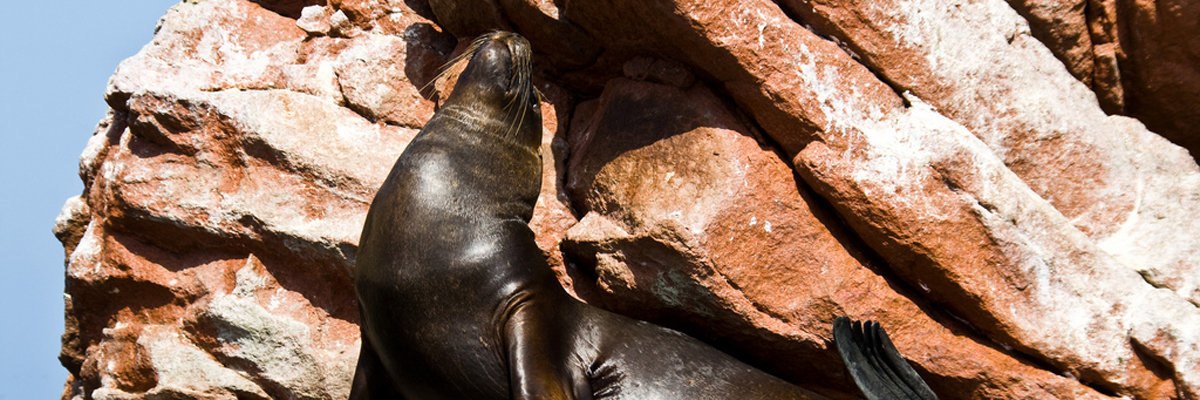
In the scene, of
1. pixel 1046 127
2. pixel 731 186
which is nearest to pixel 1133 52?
pixel 1046 127

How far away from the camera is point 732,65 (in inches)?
170

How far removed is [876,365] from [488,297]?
1492mm

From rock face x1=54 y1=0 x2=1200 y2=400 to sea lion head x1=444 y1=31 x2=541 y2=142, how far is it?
60 cm

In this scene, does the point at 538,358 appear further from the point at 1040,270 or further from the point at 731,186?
the point at 1040,270

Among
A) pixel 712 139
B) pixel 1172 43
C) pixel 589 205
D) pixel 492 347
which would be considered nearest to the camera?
pixel 492 347

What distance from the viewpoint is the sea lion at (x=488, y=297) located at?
3.64m

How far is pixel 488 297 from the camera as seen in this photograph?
3.71 metres

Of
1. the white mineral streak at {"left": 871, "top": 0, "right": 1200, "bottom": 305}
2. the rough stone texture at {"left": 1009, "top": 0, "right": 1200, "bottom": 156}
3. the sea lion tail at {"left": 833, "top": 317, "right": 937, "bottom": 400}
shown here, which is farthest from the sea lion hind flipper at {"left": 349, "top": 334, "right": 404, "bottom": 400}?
the rough stone texture at {"left": 1009, "top": 0, "right": 1200, "bottom": 156}

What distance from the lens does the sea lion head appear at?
4066 mm

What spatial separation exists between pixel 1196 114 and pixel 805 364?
2.72 m

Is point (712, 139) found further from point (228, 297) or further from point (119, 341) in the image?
point (119, 341)

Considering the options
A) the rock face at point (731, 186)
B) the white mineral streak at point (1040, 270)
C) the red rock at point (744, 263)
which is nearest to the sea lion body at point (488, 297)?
the red rock at point (744, 263)

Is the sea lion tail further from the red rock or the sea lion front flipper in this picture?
the sea lion front flipper

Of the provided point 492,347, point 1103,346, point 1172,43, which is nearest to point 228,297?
point 492,347
